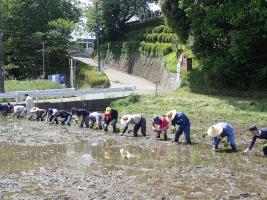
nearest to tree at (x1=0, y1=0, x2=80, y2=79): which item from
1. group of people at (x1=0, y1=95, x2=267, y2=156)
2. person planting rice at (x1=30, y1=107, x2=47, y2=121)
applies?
group of people at (x1=0, y1=95, x2=267, y2=156)

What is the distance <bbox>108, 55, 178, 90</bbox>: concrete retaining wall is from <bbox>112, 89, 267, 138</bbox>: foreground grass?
5357 millimetres

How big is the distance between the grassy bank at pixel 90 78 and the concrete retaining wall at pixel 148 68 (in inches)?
204

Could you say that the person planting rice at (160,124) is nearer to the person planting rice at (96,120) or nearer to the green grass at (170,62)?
the person planting rice at (96,120)

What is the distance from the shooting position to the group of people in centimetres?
1595

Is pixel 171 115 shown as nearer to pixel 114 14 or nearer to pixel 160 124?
pixel 160 124

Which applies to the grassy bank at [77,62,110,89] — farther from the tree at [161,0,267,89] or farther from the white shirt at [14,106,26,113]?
the white shirt at [14,106,26,113]

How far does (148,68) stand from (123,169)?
120 feet

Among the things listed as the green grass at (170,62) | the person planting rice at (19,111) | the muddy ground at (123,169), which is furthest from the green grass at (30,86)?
the muddy ground at (123,169)

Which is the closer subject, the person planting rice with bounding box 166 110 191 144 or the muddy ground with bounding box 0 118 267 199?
the muddy ground with bounding box 0 118 267 199

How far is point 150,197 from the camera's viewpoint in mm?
10672

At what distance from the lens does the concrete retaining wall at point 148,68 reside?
1555 inches

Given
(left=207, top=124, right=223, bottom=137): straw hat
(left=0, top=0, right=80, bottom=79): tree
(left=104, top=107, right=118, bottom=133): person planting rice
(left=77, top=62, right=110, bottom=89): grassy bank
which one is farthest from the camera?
(left=0, top=0, right=80, bottom=79): tree

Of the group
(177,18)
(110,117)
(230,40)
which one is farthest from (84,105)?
(230,40)

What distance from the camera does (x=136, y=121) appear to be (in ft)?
63.4
